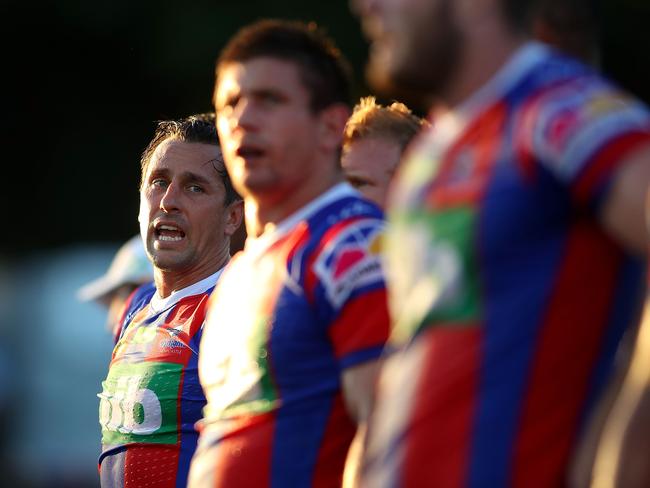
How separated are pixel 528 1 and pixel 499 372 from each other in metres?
0.83

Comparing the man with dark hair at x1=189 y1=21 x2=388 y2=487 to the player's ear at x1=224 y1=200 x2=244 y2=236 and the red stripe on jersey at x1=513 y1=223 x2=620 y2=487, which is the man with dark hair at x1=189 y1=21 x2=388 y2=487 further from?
the player's ear at x1=224 y1=200 x2=244 y2=236

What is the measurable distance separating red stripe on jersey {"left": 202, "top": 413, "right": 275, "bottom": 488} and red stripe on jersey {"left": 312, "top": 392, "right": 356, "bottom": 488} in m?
0.14

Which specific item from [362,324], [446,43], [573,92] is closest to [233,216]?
[362,324]

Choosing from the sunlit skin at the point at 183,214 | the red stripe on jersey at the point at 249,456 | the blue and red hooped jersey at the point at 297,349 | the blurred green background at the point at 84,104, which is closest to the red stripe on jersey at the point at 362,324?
the blue and red hooped jersey at the point at 297,349

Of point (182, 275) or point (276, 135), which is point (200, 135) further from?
point (276, 135)

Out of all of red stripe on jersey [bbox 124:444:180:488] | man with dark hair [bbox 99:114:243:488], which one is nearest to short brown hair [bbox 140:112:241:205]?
man with dark hair [bbox 99:114:243:488]

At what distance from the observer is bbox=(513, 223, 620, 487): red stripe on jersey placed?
117 inches

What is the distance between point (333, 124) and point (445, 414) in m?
1.30

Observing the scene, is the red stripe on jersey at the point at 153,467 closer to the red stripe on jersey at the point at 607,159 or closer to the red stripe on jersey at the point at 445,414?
the red stripe on jersey at the point at 445,414

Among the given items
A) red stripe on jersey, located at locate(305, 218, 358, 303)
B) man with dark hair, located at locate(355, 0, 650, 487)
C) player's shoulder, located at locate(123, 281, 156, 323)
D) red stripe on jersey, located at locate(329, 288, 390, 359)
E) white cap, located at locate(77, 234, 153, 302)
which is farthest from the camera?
white cap, located at locate(77, 234, 153, 302)

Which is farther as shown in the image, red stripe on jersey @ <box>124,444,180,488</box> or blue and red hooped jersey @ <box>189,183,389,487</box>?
red stripe on jersey @ <box>124,444,180,488</box>

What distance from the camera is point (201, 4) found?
15109mm

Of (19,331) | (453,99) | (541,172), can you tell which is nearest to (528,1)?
Answer: (453,99)

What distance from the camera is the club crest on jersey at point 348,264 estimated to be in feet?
12.3
